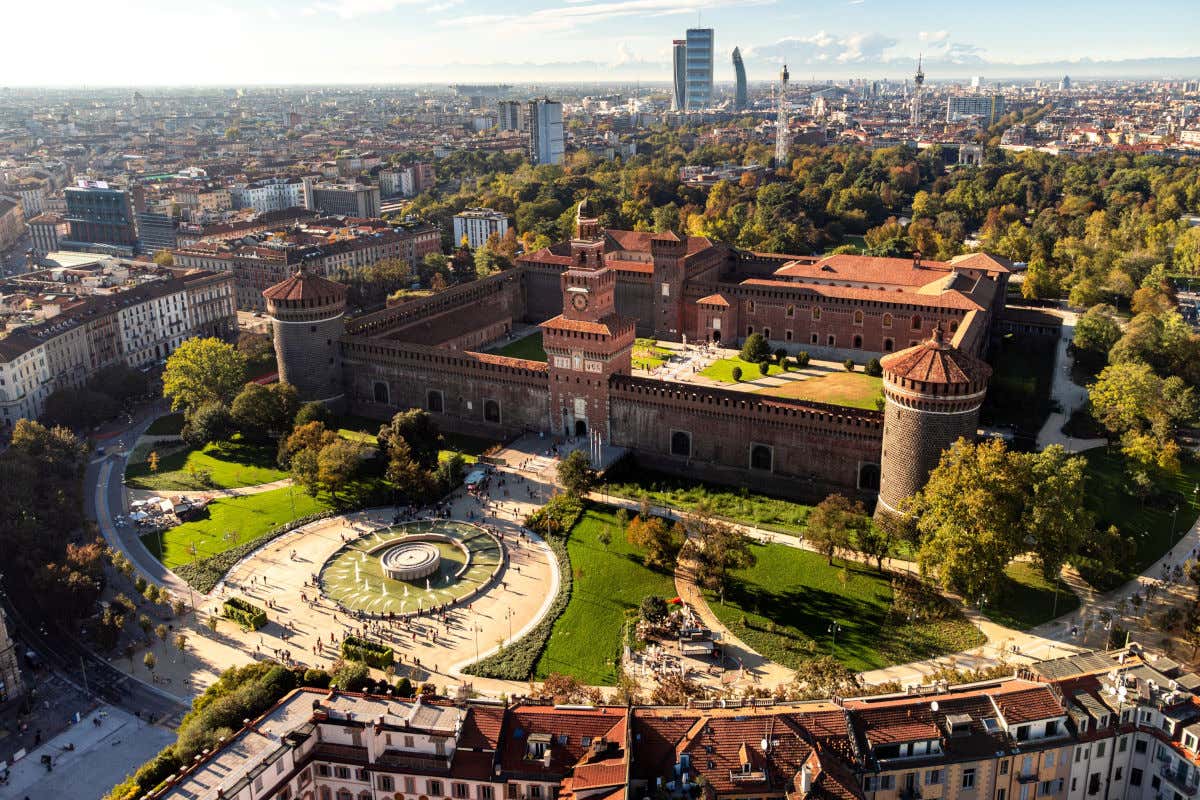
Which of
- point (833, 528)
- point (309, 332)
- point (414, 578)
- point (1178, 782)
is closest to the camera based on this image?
point (1178, 782)

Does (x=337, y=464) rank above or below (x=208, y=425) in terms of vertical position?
above

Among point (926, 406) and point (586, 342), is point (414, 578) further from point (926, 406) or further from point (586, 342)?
point (926, 406)

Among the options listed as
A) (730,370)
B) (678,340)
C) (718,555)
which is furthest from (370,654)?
(678,340)


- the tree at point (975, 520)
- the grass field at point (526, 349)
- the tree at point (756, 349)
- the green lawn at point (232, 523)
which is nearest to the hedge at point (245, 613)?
the green lawn at point (232, 523)

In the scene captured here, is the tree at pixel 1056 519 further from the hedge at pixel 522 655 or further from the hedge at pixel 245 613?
the hedge at pixel 245 613

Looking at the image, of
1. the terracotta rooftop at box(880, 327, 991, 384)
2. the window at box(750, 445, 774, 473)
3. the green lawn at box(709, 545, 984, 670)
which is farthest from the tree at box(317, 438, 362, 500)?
the terracotta rooftop at box(880, 327, 991, 384)

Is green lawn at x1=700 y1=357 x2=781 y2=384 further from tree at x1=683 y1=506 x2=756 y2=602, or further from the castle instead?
tree at x1=683 y1=506 x2=756 y2=602
